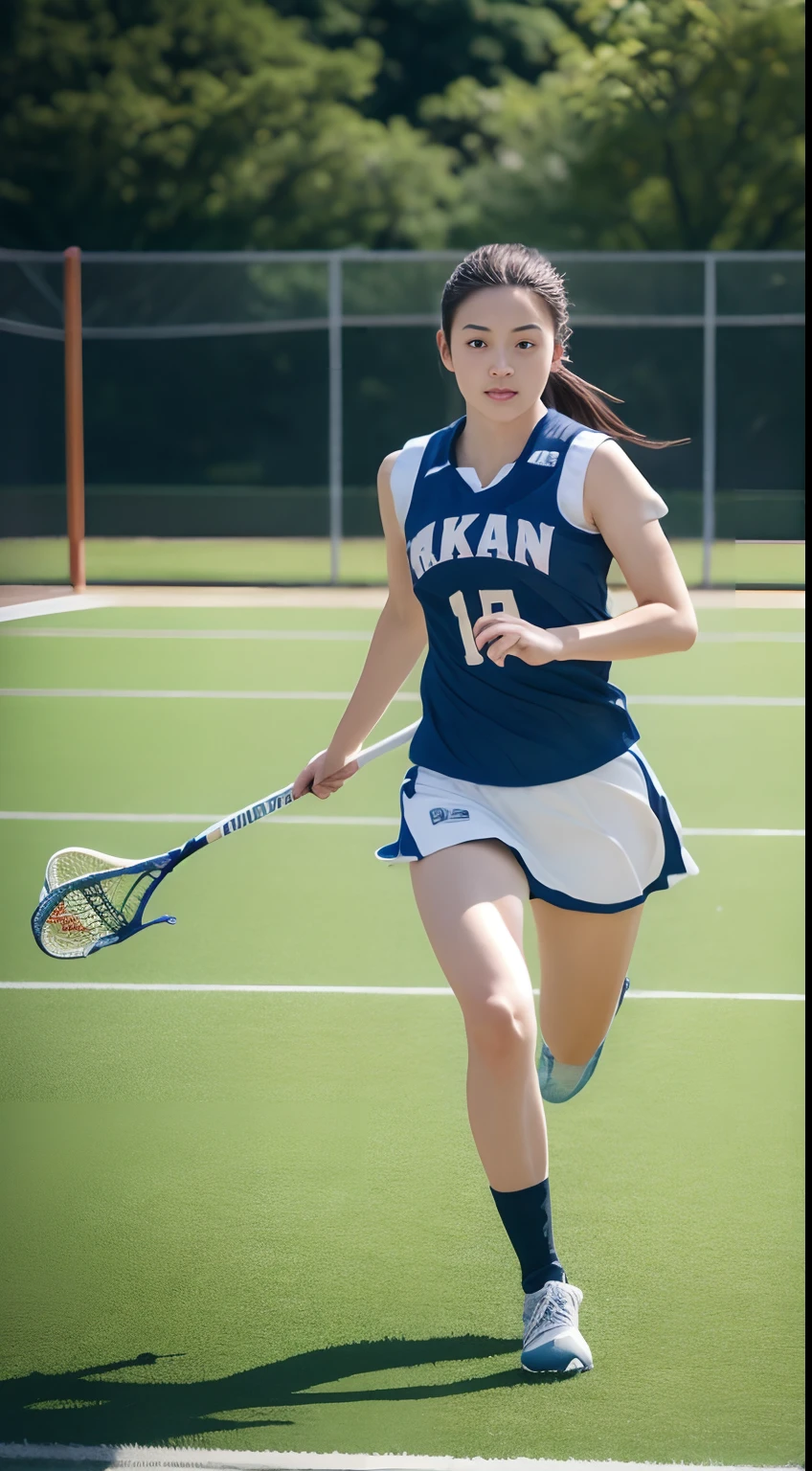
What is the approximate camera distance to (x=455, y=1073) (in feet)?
16.8

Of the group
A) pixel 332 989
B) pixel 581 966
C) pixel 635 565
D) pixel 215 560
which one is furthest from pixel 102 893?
pixel 215 560

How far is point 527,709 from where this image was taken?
3596 mm

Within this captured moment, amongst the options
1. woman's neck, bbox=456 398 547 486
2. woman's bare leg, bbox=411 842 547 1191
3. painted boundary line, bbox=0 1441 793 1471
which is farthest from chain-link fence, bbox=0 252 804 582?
painted boundary line, bbox=0 1441 793 1471

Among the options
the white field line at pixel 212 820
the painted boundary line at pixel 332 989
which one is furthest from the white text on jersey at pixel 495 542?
the white field line at pixel 212 820

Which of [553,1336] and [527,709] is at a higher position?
[527,709]

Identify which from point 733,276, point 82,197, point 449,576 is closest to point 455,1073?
point 449,576

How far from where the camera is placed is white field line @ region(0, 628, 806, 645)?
14.9 metres

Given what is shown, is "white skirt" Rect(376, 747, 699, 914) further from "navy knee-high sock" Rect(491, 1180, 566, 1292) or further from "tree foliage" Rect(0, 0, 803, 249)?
"tree foliage" Rect(0, 0, 803, 249)

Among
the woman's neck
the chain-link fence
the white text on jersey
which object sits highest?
the chain-link fence

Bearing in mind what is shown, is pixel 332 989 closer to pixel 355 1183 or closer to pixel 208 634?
pixel 355 1183

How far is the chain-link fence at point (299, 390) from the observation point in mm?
19922

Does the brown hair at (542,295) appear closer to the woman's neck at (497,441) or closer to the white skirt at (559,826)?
the woman's neck at (497,441)

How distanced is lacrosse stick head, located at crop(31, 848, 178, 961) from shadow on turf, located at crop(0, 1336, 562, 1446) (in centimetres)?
98

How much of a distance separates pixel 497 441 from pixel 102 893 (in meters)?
1.37
